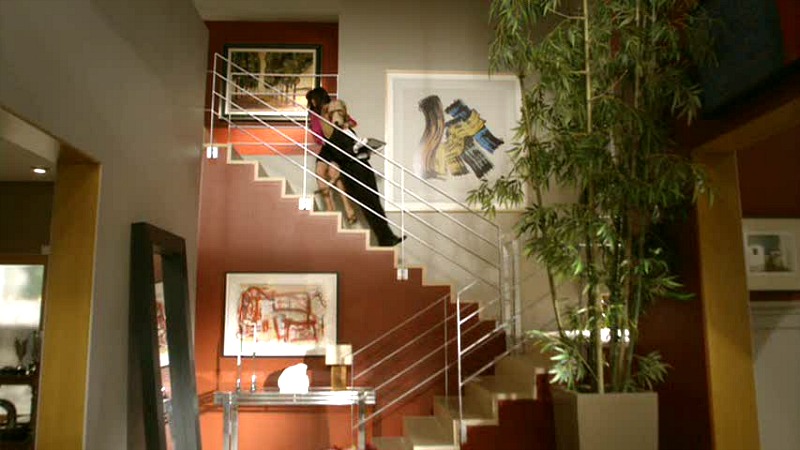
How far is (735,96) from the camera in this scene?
3393mm

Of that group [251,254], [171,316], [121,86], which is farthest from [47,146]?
[251,254]

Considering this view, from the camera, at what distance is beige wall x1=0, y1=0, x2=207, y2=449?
2.79m

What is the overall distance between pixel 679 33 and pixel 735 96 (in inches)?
27.6

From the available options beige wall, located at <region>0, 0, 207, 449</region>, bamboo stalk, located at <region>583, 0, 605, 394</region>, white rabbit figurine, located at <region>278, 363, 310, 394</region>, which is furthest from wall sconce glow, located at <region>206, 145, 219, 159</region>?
bamboo stalk, located at <region>583, 0, 605, 394</region>

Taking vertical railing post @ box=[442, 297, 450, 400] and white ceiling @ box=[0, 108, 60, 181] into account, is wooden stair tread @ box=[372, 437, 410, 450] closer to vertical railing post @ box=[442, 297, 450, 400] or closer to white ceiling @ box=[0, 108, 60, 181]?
vertical railing post @ box=[442, 297, 450, 400]

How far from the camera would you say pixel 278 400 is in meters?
4.98

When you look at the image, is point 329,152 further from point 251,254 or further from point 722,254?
point 722,254

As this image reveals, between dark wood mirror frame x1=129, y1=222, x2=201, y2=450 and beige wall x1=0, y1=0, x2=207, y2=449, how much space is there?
0.26ft

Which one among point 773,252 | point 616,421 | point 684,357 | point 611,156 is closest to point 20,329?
point 616,421

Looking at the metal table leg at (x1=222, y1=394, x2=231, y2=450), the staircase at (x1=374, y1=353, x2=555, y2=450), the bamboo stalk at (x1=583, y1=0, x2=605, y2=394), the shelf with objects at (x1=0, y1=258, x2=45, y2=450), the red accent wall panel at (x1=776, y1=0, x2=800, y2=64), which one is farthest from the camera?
the metal table leg at (x1=222, y1=394, x2=231, y2=450)

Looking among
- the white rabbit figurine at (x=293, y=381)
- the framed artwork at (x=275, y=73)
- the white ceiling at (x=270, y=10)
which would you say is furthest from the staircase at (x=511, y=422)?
the white ceiling at (x=270, y=10)

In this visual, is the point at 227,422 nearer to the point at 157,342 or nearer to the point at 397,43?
the point at 157,342

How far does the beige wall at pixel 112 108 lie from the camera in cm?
279

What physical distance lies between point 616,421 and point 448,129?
12.7ft
